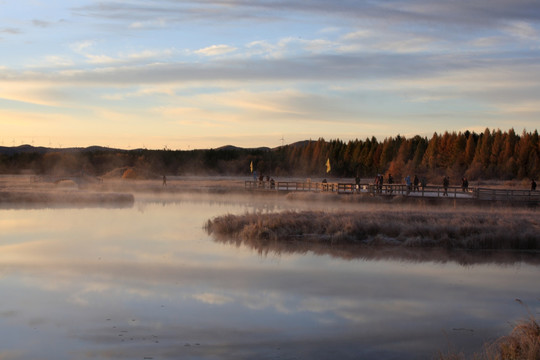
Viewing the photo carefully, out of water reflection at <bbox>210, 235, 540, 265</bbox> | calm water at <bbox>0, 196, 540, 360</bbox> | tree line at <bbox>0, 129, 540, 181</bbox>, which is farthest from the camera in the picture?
tree line at <bbox>0, 129, 540, 181</bbox>

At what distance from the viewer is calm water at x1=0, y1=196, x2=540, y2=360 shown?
416 inches

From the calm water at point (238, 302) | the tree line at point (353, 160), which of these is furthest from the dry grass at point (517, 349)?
the tree line at point (353, 160)

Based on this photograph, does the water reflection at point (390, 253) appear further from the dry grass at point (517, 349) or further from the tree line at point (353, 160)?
the tree line at point (353, 160)

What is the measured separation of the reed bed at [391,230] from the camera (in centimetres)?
2294

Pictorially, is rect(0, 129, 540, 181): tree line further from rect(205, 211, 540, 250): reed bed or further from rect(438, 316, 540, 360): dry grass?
rect(438, 316, 540, 360): dry grass

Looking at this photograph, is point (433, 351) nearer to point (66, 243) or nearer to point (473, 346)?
point (473, 346)

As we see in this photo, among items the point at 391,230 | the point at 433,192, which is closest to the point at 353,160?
the point at 433,192

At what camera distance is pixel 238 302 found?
44.8 feet

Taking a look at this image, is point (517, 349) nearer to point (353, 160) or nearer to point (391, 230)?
point (391, 230)

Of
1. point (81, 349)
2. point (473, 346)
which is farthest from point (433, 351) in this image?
point (81, 349)

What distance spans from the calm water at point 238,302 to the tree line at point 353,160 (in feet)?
177

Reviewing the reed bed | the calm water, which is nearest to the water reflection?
the calm water

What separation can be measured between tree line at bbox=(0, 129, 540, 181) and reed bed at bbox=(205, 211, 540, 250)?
4554 cm

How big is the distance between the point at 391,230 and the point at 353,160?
364ft
